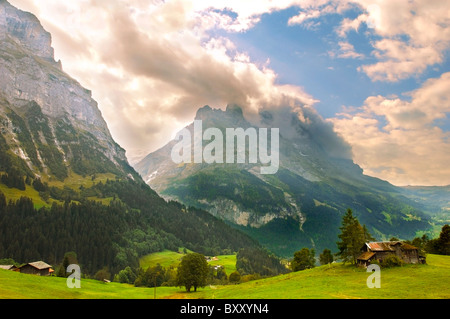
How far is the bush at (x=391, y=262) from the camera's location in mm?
66375

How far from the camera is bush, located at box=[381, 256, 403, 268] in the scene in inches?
2613

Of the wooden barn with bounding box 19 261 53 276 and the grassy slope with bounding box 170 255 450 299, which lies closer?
the grassy slope with bounding box 170 255 450 299

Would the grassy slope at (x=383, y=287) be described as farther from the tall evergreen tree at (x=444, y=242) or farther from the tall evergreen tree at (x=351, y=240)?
the tall evergreen tree at (x=444, y=242)

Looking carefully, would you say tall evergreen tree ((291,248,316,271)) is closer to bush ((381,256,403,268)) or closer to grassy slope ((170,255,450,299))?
grassy slope ((170,255,450,299))

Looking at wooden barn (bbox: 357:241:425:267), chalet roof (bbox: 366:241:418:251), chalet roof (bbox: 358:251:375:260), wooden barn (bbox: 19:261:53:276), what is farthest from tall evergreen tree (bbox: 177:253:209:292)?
wooden barn (bbox: 19:261:53:276)

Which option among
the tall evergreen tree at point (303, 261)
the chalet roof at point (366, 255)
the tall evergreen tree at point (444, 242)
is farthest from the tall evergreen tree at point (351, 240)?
the tall evergreen tree at point (444, 242)

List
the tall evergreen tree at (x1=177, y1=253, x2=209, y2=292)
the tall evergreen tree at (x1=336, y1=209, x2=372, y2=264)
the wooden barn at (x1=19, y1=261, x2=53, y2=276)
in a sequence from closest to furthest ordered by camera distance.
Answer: the tall evergreen tree at (x1=336, y1=209, x2=372, y2=264)
the tall evergreen tree at (x1=177, y1=253, x2=209, y2=292)
the wooden barn at (x1=19, y1=261, x2=53, y2=276)

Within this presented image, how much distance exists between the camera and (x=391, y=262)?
219ft

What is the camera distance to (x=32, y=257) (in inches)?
6107

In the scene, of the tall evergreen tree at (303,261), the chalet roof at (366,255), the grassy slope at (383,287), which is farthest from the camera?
the tall evergreen tree at (303,261)

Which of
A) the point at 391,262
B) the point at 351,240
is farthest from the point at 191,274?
the point at 391,262
